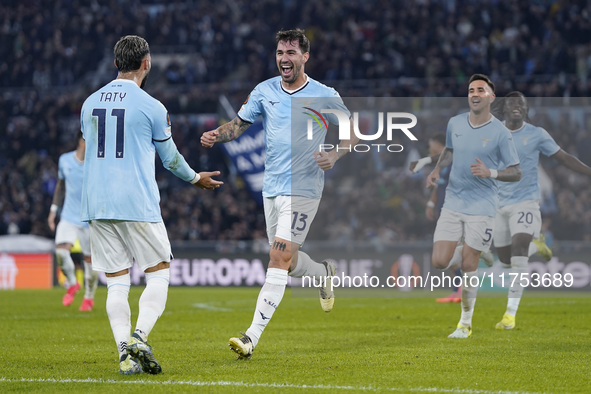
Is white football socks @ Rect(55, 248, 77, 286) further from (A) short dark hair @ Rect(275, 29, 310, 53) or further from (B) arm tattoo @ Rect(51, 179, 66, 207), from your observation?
(A) short dark hair @ Rect(275, 29, 310, 53)

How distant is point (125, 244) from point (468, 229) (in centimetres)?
410

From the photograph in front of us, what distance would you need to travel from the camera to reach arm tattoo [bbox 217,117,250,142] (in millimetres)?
7898

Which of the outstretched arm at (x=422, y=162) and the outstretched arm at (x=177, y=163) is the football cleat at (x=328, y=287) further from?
the outstretched arm at (x=177, y=163)

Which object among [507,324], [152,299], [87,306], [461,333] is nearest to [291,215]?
[152,299]

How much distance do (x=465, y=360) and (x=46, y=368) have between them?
3.14m

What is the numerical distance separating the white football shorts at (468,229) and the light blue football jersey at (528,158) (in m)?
1.10

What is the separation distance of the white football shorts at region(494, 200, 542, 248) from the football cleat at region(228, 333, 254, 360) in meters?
4.44

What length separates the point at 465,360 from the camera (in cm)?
721

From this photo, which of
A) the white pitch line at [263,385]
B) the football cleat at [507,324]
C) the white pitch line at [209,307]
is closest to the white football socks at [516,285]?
the football cleat at [507,324]

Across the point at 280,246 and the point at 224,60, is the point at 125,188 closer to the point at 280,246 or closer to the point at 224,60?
the point at 280,246

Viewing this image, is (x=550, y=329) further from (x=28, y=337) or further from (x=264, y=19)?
(x=264, y=19)

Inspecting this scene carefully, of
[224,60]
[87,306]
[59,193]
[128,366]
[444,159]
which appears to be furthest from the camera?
[224,60]

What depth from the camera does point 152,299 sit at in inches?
259

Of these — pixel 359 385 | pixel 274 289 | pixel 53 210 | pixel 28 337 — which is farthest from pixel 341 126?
pixel 53 210
